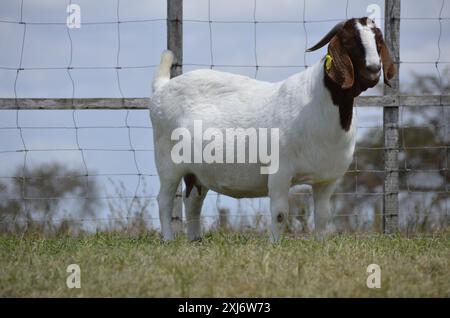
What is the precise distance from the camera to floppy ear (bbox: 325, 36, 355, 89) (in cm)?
591

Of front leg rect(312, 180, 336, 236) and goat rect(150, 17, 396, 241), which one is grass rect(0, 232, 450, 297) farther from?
goat rect(150, 17, 396, 241)

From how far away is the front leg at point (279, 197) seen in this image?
624cm

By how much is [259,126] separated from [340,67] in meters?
0.82

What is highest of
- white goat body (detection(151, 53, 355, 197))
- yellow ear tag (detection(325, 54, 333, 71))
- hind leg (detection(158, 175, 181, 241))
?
yellow ear tag (detection(325, 54, 333, 71))

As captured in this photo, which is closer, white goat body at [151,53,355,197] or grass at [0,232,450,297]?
grass at [0,232,450,297]

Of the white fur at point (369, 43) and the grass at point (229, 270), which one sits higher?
the white fur at point (369, 43)

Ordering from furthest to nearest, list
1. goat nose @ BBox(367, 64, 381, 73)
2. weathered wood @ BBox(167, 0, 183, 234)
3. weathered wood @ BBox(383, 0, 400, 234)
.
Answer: weathered wood @ BBox(383, 0, 400, 234), weathered wood @ BBox(167, 0, 183, 234), goat nose @ BBox(367, 64, 381, 73)

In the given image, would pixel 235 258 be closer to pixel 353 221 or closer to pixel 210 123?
pixel 210 123

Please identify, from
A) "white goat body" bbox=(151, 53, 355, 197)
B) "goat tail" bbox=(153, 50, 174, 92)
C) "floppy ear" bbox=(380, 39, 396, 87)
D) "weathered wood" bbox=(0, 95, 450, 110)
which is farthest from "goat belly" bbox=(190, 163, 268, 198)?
"weathered wood" bbox=(0, 95, 450, 110)

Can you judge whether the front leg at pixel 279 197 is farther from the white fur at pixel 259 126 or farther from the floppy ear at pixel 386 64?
the floppy ear at pixel 386 64

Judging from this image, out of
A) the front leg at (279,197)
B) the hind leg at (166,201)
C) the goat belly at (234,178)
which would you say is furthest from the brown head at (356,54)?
the hind leg at (166,201)

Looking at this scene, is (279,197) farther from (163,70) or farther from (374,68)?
(163,70)

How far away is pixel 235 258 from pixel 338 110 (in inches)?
58.6
